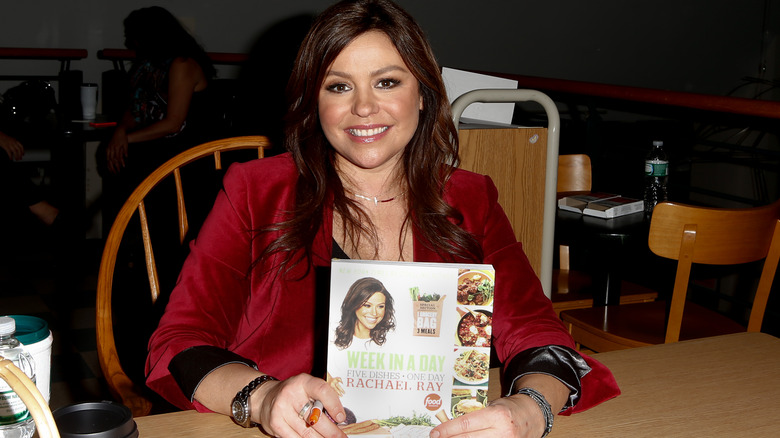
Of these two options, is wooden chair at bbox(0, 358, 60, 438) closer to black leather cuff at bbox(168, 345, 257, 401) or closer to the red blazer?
black leather cuff at bbox(168, 345, 257, 401)

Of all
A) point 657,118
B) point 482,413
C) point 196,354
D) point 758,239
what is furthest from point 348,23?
point 657,118

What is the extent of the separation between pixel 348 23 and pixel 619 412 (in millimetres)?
793

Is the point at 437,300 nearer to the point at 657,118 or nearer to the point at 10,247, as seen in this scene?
the point at 10,247

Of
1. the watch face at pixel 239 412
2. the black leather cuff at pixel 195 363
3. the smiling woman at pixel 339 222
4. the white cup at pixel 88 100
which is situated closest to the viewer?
the watch face at pixel 239 412

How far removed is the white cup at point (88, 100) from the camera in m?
4.52

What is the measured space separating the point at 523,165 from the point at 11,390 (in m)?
1.32

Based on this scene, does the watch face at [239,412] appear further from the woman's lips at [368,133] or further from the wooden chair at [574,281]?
the wooden chair at [574,281]

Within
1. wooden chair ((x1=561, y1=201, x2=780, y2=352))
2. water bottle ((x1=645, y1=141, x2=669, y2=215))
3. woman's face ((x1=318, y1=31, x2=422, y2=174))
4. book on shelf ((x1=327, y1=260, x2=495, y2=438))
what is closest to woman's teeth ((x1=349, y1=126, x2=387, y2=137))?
woman's face ((x1=318, y1=31, x2=422, y2=174))

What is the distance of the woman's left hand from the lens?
94 centimetres

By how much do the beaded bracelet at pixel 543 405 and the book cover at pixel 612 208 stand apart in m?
1.72

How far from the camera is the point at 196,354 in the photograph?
1.16 m

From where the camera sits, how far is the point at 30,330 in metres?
0.82

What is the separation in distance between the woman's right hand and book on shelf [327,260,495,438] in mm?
16

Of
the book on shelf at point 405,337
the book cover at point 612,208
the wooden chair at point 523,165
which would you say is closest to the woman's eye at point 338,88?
the wooden chair at point 523,165
